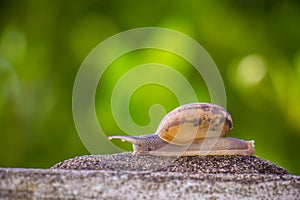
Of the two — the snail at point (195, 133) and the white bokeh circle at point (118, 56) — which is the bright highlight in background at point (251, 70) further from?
the snail at point (195, 133)

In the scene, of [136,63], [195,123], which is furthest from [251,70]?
[195,123]

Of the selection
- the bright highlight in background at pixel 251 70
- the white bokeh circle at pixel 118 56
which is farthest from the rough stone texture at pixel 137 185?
the bright highlight in background at pixel 251 70

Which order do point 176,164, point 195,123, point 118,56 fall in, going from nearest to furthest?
point 176,164
point 195,123
point 118,56

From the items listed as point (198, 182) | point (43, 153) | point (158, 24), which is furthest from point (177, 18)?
point (198, 182)

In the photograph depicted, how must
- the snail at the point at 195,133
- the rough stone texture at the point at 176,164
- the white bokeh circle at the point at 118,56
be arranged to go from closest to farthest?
1. the rough stone texture at the point at 176,164
2. the snail at the point at 195,133
3. the white bokeh circle at the point at 118,56

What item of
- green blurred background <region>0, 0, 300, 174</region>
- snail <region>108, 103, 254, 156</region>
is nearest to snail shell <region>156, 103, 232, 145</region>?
snail <region>108, 103, 254, 156</region>

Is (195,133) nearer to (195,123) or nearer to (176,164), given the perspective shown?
(195,123)

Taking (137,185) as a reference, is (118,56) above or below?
above

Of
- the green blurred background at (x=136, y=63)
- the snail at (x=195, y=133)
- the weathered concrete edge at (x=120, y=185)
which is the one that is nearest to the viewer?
the weathered concrete edge at (x=120, y=185)
